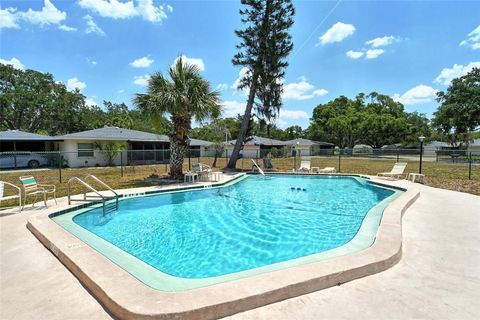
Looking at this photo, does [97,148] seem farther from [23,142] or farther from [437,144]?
[437,144]

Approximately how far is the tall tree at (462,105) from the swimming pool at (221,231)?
3104 centimetres

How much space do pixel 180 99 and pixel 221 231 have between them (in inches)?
264

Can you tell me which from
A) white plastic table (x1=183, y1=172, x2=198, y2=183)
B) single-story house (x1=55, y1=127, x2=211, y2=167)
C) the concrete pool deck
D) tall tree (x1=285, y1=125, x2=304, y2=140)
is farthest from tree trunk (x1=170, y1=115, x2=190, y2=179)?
tall tree (x1=285, y1=125, x2=304, y2=140)

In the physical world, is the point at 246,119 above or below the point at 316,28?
below

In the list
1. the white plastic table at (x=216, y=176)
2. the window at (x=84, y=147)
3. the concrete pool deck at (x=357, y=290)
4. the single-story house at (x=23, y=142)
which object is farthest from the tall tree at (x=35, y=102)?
the concrete pool deck at (x=357, y=290)

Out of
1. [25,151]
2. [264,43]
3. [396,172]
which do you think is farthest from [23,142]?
[396,172]

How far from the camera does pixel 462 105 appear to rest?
105ft

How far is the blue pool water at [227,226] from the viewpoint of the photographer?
14.5 ft

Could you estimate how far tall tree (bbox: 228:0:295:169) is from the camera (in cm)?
1603

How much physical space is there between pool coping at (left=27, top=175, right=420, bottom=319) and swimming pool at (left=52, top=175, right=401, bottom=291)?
373 mm

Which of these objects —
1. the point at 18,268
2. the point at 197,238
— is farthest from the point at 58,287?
the point at 197,238

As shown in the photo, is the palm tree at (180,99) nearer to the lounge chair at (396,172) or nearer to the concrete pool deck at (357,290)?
the concrete pool deck at (357,290)

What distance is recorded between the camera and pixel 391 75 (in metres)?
27.5

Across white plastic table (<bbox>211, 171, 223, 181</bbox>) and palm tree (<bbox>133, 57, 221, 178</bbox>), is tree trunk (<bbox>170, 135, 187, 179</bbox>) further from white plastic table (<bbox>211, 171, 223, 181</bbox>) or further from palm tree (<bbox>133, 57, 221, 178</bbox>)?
white plastic table (<bbox>211, 171, 223, 181</bbox>)
